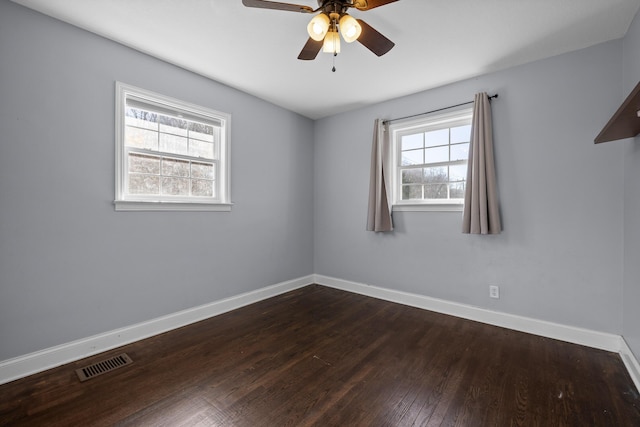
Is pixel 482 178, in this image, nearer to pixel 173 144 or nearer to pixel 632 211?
pixel 632 211

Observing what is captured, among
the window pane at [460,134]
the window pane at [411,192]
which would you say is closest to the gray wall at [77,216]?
the window pane at [411,192]

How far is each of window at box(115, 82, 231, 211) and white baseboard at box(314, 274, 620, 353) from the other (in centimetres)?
228

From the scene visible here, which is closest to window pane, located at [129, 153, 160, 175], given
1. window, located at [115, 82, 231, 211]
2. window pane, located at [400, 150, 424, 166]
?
window, located at [115, 82, 231, 211]

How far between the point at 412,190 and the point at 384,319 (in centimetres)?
162

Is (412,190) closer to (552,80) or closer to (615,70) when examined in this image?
(552,80)

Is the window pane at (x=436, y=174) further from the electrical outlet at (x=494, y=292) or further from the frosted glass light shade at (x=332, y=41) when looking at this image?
the frosted glass light shade at (x=332, y=41)

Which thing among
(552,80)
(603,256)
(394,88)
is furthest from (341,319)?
(552,80)

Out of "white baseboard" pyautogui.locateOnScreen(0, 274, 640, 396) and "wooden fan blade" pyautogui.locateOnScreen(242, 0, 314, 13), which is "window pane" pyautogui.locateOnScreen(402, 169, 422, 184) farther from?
"wooden fan blade" pyautogui.locateOnScreen(242, 0, 314, 13)

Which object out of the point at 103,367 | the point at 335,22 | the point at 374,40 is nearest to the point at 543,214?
the point at 374,40

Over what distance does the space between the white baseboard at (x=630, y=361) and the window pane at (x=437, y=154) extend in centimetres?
218

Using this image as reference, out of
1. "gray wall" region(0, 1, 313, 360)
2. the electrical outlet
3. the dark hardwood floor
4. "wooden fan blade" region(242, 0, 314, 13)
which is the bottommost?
the dark hardwood floor

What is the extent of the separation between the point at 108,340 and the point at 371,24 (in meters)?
3.36

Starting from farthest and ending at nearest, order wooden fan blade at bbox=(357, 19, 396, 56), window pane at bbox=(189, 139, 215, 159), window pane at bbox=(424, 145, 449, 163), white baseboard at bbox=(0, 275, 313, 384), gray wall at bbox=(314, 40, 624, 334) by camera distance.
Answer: window pane at bbox=(424, 145, 449, 163) → window pane at bbox=(189, 139, 215, 159) → gray wall at bbox=(314, 40, 624, 334) → white baseboard at bbox=(0, 275, 313, 384) → wooden fan blade at bbox=(357, 19, 396, 56)

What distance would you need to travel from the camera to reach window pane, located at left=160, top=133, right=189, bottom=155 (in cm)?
275
